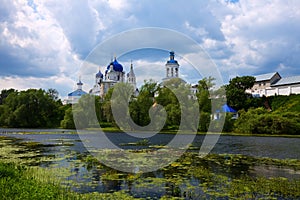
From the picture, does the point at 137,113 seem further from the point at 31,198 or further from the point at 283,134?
the point at 31,198

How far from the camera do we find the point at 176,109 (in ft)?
182

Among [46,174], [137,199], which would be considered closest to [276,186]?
[137,199]

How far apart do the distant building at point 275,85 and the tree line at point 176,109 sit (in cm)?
530

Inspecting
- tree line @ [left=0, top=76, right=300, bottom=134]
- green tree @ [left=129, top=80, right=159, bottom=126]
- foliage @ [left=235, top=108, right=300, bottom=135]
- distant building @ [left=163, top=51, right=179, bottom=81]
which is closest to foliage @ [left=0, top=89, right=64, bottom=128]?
tree line @ [left=0, top=76, right=300, bottom=134]

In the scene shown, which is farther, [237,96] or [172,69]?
[237,96]

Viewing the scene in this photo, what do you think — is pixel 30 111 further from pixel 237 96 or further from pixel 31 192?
pixel 31 192

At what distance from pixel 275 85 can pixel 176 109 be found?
114 feet

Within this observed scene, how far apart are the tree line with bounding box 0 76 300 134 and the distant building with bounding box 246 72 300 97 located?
17.4 ft

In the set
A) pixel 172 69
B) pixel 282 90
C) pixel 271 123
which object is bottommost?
pixel 271 123

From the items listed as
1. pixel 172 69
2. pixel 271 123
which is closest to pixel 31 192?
pixel 271 123

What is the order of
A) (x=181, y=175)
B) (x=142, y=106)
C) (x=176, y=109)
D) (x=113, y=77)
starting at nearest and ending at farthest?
(x=181, y=175)
(x=176, y=109)
(x=142, y=106)
(x=113, y=77)

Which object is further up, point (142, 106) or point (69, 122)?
point (142, 106)

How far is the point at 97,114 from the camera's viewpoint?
209 ft

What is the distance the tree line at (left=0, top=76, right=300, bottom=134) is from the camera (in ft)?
157
